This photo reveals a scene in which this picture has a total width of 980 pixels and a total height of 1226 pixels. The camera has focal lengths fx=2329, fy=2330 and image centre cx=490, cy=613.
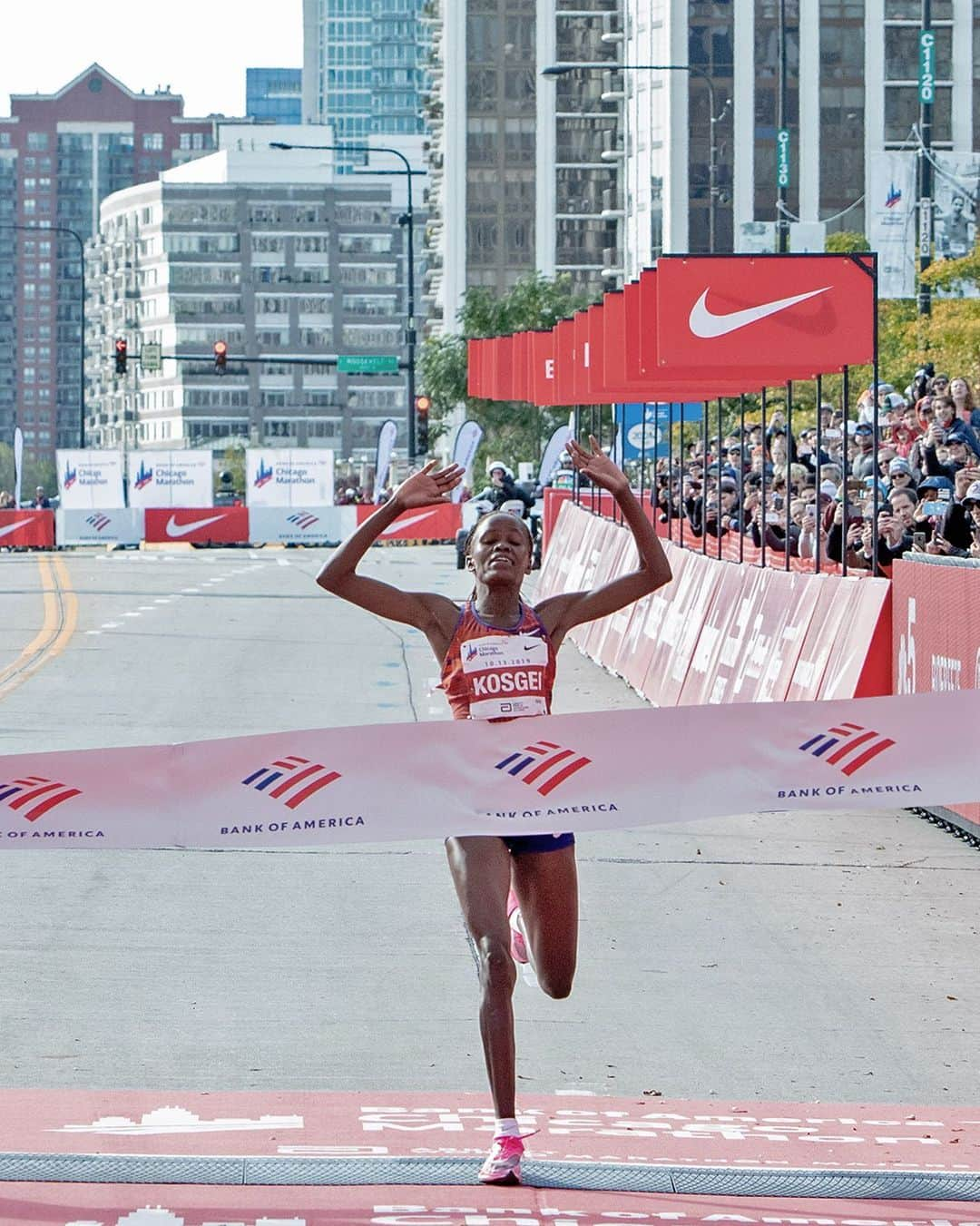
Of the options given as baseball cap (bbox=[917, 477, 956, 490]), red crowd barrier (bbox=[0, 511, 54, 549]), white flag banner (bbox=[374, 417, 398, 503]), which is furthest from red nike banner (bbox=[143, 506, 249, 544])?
baseball cap (bbox=[917, 477, 956, 490])

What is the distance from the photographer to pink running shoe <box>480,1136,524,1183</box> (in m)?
6.22

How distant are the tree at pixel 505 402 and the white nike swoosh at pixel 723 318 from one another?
6926 centimetres

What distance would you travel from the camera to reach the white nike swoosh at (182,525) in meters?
62.1

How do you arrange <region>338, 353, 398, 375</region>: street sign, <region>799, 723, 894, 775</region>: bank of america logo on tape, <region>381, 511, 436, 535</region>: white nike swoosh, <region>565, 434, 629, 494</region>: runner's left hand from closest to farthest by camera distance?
<region>565, 434, 629, 494</region>: runner's left hand → <region>799, 723, 894, 775</region>: bank of america logo on tape → <region>381, 511, 436, 535</region>: white nike swoosh → <region>338, 353, 398, 375</region>: street sign

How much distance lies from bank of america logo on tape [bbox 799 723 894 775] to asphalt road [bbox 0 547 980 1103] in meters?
0.19

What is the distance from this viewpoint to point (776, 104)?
120m

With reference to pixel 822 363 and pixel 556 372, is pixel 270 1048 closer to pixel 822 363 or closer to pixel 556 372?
pixel 822 363

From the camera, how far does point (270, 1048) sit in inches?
318

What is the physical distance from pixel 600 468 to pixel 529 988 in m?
2.81

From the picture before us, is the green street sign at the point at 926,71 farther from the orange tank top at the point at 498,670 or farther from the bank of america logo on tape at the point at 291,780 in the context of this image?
the bank of america logo on tape at the point at 291,780

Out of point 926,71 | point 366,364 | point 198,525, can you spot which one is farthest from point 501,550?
point 366,364

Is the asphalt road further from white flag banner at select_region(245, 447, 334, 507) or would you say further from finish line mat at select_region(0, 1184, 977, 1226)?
white flag banner at select_region(245, 447, 334, 507)

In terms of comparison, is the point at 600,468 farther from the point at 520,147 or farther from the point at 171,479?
the point at 520,147

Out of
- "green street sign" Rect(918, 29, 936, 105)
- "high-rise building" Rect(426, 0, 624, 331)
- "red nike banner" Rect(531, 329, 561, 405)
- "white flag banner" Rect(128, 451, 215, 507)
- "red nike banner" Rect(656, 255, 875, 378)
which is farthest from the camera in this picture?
"high-rise building" Rect(426, 0, 624, 331)
